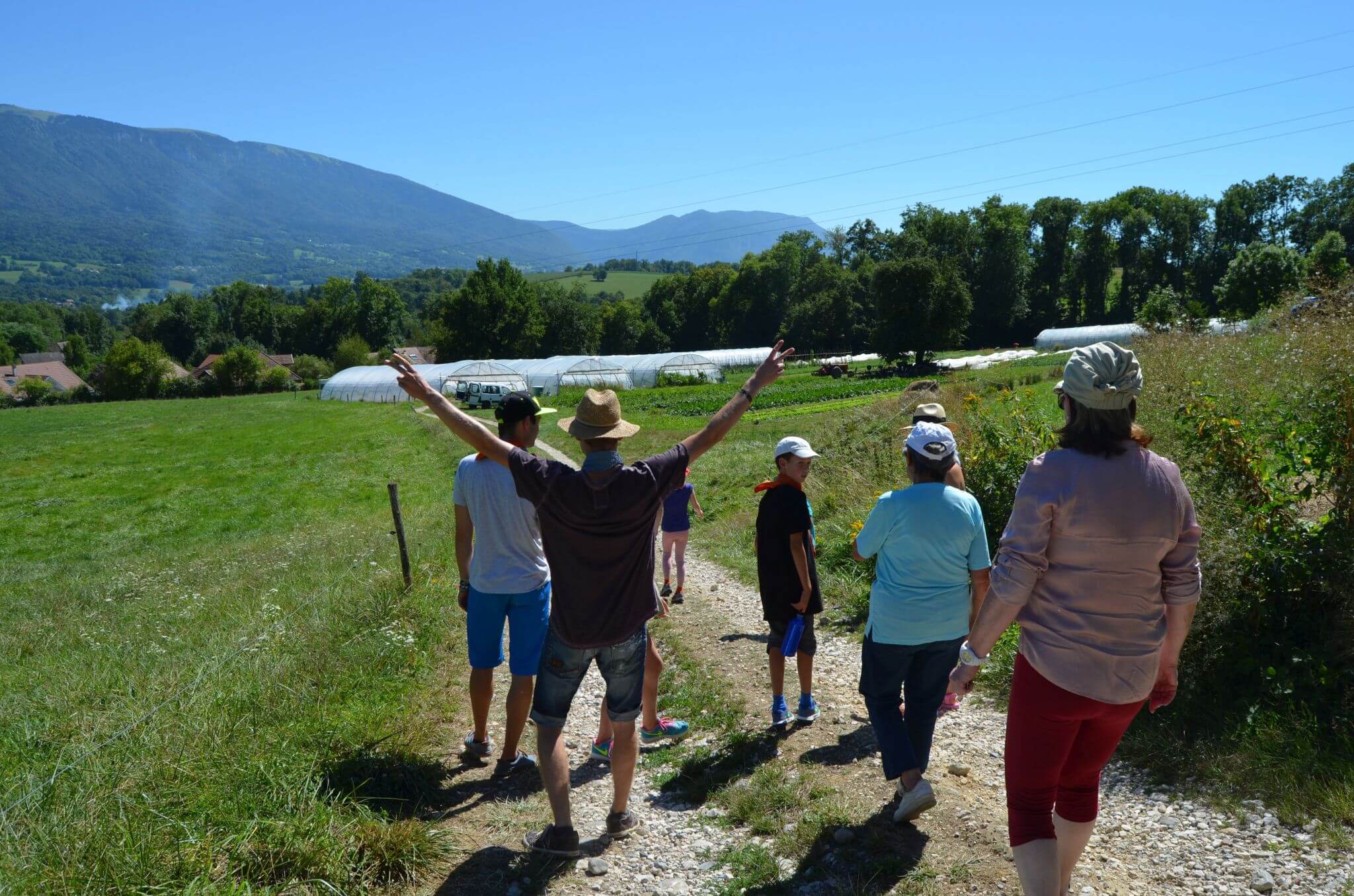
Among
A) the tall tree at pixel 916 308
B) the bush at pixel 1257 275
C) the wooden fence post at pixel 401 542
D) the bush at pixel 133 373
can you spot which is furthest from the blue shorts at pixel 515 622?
the bush at pixel 133 373

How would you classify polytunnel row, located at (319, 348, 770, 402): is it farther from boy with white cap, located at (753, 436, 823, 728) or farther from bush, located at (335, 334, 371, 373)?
boy with white cap, located at (753, 436, 823, 728)

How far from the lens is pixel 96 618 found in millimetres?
10039

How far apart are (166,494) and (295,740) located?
23.2 metres

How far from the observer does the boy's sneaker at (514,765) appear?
4.97 m

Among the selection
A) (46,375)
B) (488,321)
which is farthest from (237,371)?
(46,375)

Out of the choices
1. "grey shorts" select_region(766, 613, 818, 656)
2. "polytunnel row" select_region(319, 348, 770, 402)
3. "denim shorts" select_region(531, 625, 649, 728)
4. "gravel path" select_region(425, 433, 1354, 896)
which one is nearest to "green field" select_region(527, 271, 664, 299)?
"polytunnel row" select_region(319, 348, 770, 402)

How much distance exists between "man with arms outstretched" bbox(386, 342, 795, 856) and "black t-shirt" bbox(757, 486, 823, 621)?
4.85ft

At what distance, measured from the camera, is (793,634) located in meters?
5.39

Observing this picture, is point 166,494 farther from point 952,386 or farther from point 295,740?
point 295,740

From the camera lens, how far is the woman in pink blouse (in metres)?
2.83

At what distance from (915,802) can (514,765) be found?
2.26m

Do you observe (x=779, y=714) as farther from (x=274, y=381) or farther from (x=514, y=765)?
(x=274, y=381)

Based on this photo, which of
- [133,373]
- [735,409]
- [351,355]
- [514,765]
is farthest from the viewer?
[351,355]

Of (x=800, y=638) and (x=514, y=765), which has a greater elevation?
(x=800, y=638)
